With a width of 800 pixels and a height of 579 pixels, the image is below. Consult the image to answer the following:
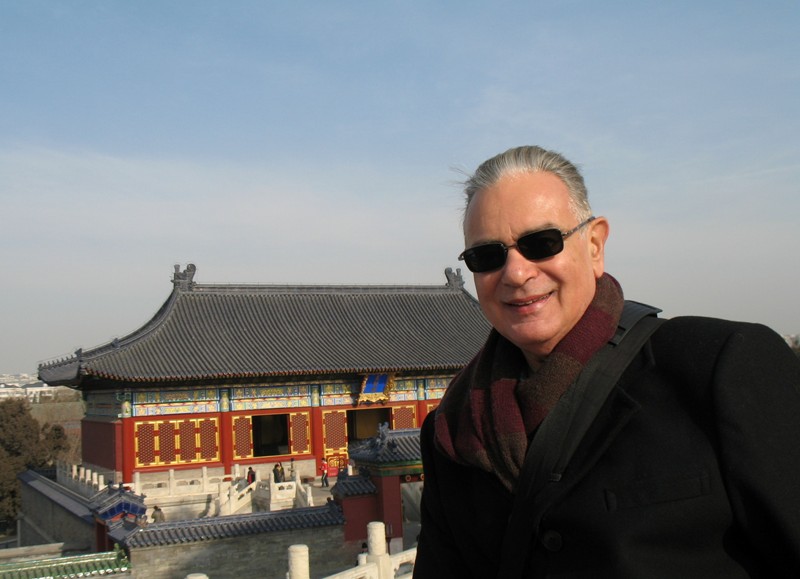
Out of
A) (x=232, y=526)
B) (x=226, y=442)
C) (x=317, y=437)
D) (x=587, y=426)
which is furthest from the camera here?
(x=317, y=437)

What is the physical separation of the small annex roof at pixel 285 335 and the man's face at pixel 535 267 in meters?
20.4

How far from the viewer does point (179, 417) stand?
22.2 meters

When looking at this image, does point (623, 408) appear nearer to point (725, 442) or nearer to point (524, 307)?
point (725, 442)

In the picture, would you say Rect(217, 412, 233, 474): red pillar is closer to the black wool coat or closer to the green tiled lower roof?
the green tiled lower roof

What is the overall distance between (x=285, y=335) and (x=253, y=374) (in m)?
3.37

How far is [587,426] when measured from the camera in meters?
1.65

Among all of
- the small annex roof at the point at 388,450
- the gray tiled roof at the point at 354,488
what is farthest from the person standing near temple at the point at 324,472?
the gray tiled roof at the point at 354,488

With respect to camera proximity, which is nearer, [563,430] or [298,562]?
[563,430]

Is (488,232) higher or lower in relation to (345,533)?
higher

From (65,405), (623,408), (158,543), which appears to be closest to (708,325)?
(623,408)

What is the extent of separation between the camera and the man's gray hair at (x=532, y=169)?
190 cm

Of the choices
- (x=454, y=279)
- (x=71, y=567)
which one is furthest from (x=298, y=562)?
(x=454, y=279)

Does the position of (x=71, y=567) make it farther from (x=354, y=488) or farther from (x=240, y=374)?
(x=240, y=374)

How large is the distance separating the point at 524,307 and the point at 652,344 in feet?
1.04
